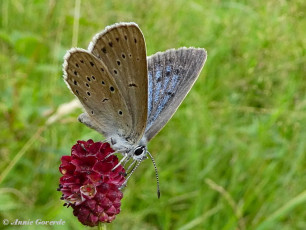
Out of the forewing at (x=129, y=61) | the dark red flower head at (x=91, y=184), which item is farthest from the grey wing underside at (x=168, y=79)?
the dark red flower head at (x=91, y=184)

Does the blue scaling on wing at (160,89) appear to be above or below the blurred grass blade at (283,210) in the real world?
above

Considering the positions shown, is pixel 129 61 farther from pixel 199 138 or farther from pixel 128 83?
pixel 199 138

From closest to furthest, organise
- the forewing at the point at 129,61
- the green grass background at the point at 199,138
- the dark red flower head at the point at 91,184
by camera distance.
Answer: the dark red flower head at the point at 91,184
the forewing at the point at 129,61
the green grass background at the point at 199,138

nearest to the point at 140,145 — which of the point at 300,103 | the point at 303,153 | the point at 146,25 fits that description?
the point at 300,103

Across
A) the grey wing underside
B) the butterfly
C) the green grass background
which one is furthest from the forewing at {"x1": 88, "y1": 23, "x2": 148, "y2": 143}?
the green grass background

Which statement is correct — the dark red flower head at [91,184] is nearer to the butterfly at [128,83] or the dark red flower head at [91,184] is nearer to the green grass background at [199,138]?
the butterfly at [128,83]

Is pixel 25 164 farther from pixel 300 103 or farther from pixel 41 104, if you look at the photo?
pixel 300 103
